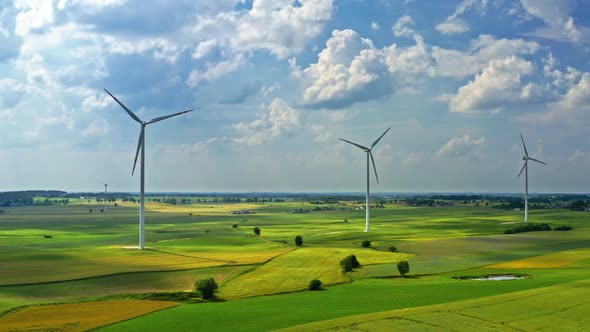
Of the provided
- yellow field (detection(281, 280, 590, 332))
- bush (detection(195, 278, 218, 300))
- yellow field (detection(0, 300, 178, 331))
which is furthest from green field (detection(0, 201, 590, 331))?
bush (detection(195, 278, 218, 300))

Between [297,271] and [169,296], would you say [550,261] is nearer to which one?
[297,271]

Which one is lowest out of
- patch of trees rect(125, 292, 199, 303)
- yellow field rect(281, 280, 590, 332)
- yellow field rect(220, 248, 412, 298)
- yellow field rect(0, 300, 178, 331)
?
yellow field rect(220, 248, 412, 298)

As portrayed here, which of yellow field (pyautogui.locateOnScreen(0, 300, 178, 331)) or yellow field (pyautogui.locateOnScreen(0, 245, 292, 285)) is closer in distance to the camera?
yellow field (pyautogui.locateOnScreen(0, 300, 178, 331))

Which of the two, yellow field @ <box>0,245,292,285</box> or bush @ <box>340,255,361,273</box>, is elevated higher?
bush @ <box>340,255,361,273</box>

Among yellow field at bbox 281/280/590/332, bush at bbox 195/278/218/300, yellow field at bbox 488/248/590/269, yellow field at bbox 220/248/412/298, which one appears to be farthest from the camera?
yellow field at bbox 488/248/590/269

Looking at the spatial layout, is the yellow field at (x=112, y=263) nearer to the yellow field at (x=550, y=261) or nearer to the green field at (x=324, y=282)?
the green field at (x=324, y=282)

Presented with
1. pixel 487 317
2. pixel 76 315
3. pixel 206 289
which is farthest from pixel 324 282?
pixel 76 315

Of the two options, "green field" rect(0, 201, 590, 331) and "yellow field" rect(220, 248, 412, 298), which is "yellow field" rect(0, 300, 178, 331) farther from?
"yellow field" rect(220, 248, 412, 298)
